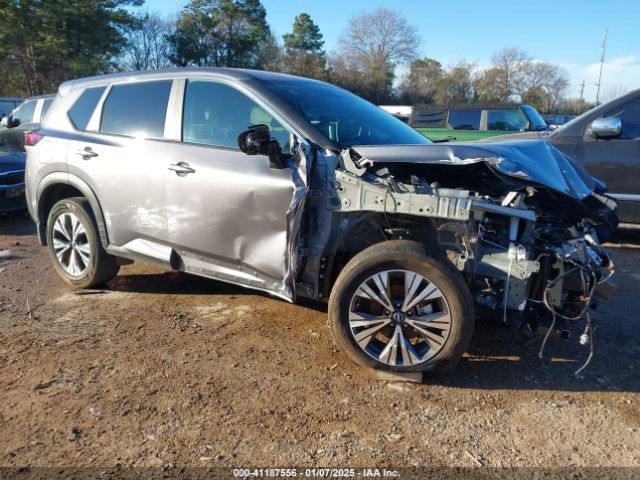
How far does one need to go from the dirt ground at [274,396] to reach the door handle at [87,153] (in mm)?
1281

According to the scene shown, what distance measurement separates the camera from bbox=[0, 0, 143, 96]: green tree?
3083cm

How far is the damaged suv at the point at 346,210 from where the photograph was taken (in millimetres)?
3148

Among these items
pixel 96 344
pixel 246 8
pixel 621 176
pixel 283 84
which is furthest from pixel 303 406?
pixel 246 8

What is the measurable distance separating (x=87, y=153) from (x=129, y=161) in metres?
0.55

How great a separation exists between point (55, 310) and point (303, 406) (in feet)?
8.54

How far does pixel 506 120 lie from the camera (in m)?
11.9

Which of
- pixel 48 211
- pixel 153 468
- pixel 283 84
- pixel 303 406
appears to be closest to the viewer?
pixel 153 468

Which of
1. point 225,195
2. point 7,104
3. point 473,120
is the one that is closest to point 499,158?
point 225,195

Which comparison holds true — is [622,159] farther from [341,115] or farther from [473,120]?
Answer: [473,120]

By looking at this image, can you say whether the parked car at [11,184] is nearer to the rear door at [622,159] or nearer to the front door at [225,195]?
the front door at [225,195]

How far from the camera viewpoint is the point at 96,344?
3.80 metres

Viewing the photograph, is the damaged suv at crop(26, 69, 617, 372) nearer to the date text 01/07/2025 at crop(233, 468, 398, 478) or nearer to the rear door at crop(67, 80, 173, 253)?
the rear door at crop(67, 80, 173, 253)

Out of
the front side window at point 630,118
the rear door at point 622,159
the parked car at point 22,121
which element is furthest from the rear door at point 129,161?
the parked car at point 22,121

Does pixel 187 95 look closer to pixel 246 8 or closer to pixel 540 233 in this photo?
pixel 540 233
